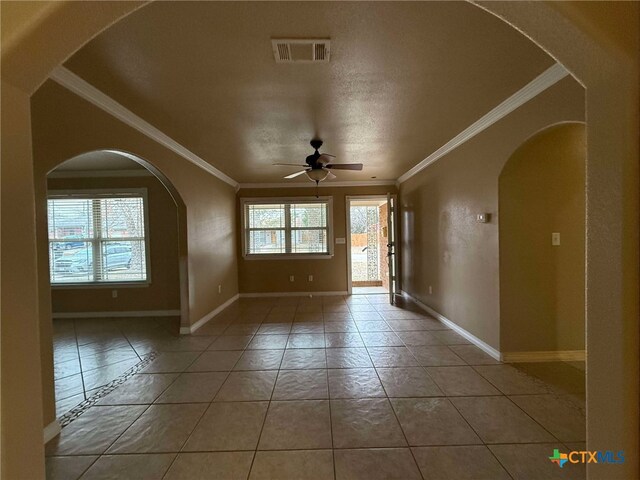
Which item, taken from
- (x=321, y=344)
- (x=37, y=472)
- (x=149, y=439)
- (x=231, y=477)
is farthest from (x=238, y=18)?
(x=321, y=344)

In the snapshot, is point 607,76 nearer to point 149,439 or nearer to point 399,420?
point 399,420

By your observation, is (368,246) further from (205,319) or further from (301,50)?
(301,50)

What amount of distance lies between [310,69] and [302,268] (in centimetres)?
464

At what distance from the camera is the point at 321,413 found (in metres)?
1.99

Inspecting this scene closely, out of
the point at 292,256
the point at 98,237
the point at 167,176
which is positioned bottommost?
the point at 292,256

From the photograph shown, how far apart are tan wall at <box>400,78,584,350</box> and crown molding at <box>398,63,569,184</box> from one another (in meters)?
0.05

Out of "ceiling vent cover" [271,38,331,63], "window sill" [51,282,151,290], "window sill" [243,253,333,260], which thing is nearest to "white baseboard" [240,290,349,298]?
"window sill" [243,253,333,260]

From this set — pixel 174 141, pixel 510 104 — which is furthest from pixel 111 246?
pixel 510 104

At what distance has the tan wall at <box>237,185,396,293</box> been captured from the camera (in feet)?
19.9

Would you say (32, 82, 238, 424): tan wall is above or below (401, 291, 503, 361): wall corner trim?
above

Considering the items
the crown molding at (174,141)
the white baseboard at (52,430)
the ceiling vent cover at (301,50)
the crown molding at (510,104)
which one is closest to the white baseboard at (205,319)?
the white baseboard at (52,430)

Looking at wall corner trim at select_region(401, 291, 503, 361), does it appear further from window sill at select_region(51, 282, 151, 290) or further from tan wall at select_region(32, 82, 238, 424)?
window sill at select_region(51, 282, 151, 290)

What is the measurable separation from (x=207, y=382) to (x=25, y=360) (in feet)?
6.05

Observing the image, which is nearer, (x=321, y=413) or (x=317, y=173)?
(x=321, y=413)
